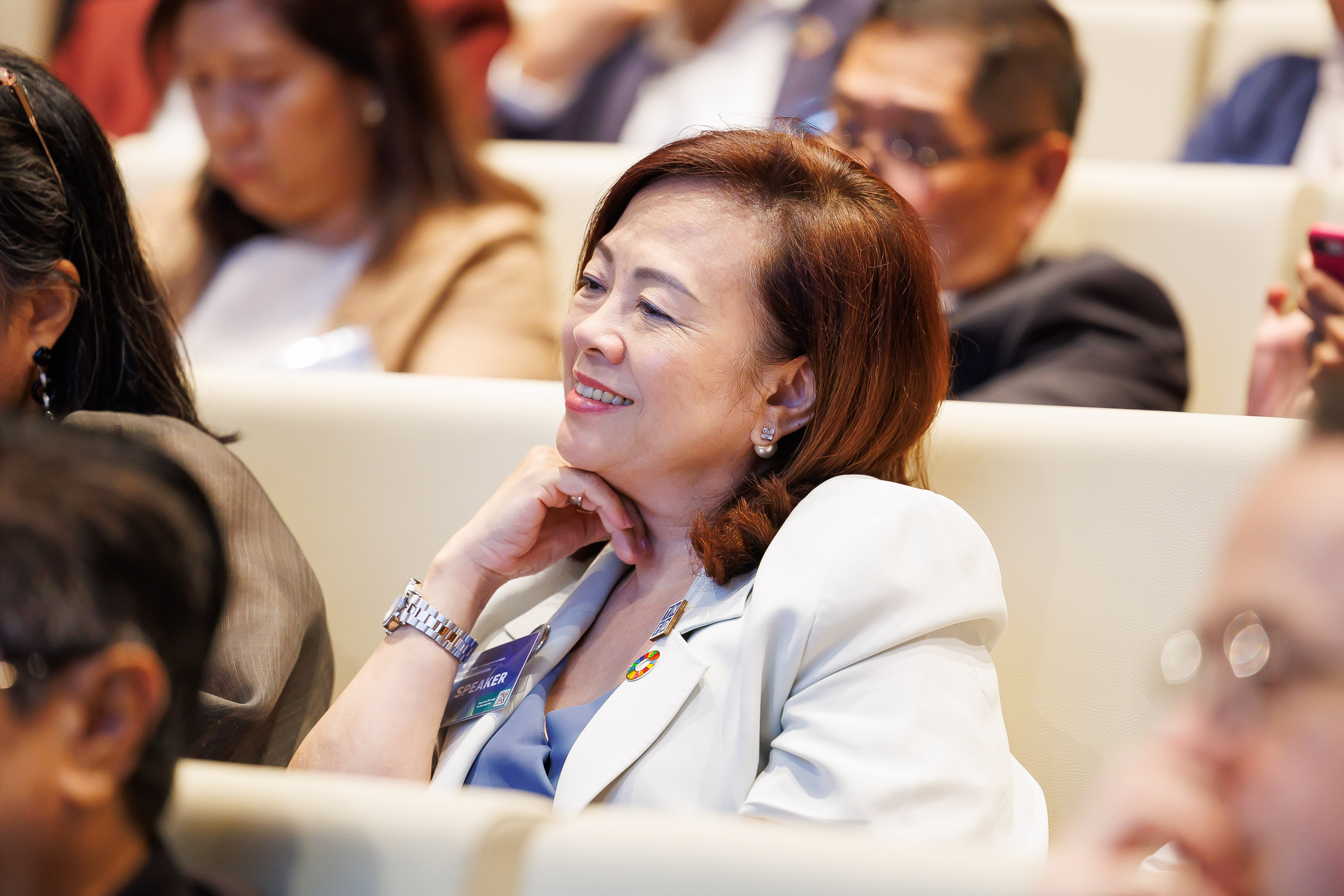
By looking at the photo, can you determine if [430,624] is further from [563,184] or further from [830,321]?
[563,184]

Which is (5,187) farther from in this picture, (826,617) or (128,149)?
(128,149)

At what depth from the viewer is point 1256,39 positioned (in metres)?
2.61

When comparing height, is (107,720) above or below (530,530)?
above

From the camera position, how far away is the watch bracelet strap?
1.26 metres

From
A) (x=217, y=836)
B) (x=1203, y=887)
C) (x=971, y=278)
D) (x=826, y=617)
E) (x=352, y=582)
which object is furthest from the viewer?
(x=971, y=278)

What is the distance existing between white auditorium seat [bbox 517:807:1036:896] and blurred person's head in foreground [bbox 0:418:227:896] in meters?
0.21

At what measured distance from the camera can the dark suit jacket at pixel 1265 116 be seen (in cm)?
247

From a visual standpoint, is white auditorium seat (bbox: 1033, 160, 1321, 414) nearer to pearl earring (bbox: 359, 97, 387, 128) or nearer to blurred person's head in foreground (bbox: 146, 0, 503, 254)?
blurred person's head in foreground (bbox: 146, 0, 503, 254)

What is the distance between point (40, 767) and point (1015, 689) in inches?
38.6

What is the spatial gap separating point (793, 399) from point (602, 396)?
19cm

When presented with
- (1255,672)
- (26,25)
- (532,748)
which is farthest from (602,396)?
(26,25)

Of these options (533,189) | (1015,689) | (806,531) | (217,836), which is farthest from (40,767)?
(533,189)

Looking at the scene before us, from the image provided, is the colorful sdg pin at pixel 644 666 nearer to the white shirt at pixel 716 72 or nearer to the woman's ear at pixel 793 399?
the woman's ear at pixel 793 399

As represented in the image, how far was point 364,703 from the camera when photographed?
122 centimetres
